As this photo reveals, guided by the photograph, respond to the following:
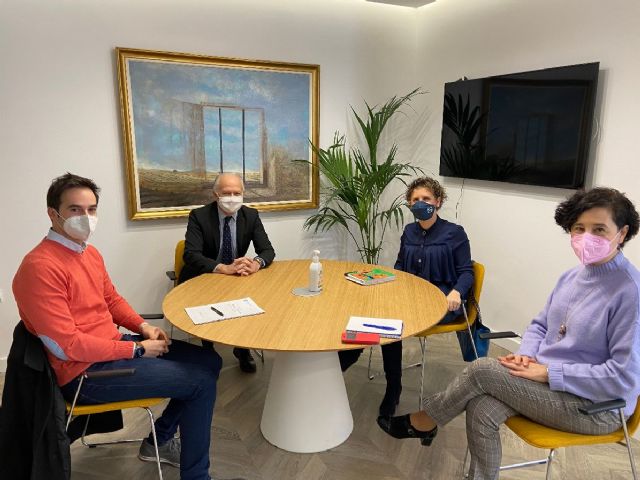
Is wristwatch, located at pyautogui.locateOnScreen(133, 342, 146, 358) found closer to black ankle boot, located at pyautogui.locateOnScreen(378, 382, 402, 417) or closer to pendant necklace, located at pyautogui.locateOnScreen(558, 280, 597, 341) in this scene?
black ankle boot, located at pyautogui.locateOnScreen(378, 382, 402, 417)

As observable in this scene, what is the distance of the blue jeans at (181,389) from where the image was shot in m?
1.80

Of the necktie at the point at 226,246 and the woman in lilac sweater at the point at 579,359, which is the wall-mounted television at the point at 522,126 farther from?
the necktie at the point at 226,246

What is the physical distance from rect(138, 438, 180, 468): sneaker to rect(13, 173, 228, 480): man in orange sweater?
0.31 m

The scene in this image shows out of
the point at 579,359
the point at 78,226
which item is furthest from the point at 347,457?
the point at 78,226

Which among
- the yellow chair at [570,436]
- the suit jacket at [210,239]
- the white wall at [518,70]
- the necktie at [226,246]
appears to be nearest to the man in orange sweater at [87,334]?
the suit jacket at [210,239]

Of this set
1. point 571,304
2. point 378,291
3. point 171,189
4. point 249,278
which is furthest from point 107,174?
point 571,304

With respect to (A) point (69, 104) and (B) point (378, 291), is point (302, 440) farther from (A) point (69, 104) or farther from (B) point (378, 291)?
(A) point (69, 104)

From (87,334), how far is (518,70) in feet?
10.3

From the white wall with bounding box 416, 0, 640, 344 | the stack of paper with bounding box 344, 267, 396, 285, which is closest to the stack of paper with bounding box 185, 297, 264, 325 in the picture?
the stack of paper with bounding box 344, 267, 396, 285

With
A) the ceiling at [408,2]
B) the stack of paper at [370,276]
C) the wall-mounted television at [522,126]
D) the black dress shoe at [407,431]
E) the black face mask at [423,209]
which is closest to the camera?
the black dress shoe at [407,431]

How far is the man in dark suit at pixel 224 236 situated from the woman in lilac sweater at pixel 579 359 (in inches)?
59.0

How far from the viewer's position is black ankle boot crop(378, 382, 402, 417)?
2617 millimetres

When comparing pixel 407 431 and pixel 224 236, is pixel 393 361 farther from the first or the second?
pixel 224 236

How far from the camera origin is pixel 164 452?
7.36 ft
